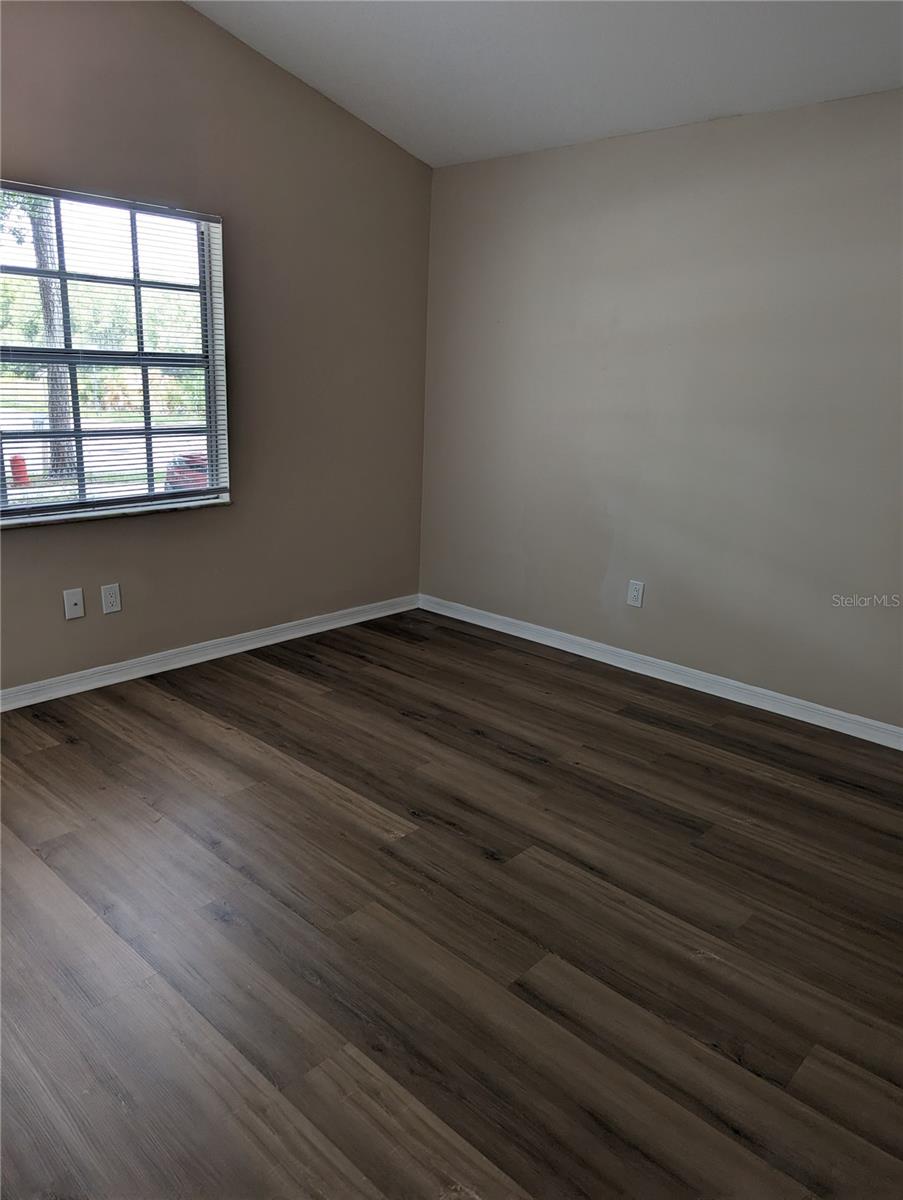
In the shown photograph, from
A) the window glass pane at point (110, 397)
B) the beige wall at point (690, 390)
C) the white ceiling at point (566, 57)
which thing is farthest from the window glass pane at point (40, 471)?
the beige wall at point (690, 390)

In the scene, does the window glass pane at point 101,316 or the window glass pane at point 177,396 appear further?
the window glass pane at point 177,396

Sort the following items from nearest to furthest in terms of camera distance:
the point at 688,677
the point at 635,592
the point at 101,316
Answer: the point at 101,316
the point at 688,677
the point at 635,592

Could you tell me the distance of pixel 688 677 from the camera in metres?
3.62

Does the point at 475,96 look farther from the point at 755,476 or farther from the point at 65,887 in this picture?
the point at 65,887

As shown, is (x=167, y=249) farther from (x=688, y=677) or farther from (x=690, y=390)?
(x=688, y=677)

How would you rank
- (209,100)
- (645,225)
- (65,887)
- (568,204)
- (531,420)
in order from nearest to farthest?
(65,887) → (209,100) → (645,225) → (568,204) → (531,420)

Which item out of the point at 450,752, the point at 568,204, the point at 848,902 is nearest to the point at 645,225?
the point at 568,204

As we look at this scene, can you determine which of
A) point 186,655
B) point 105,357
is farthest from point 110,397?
point 186,655

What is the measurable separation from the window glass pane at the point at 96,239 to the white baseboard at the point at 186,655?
1502 mm

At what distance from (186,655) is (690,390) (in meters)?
2.42

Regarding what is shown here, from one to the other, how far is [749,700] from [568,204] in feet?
7.54

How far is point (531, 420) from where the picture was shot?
398cm

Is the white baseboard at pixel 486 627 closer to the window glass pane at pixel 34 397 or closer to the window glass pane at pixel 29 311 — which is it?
the window glass pane at pixel 34 397

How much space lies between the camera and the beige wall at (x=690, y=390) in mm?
2969
